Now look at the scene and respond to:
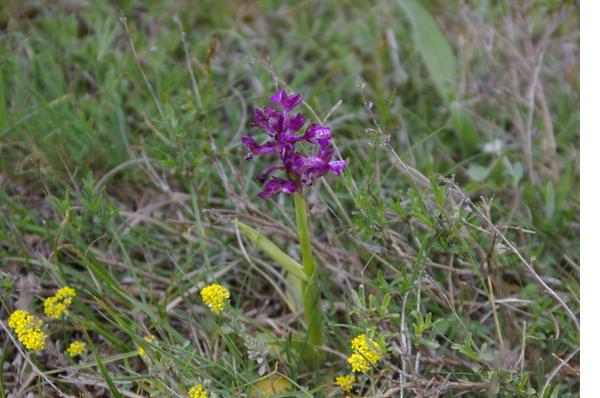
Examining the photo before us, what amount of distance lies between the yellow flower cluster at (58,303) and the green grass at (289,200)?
0.21ft

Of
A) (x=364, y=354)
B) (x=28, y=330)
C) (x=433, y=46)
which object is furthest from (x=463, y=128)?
(x=28, y=330)

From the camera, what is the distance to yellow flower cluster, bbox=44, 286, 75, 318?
224 centimetres

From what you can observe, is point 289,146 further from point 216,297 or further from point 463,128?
point 463,128

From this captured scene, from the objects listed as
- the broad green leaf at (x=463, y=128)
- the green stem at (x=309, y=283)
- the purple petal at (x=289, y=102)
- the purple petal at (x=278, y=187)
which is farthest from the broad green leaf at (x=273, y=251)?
the broad green leaf at (x=463, y=128)

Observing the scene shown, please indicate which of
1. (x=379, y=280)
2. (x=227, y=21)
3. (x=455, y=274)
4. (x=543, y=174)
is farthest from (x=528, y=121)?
(x=227, y=21)

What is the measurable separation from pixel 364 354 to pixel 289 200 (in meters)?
0.85

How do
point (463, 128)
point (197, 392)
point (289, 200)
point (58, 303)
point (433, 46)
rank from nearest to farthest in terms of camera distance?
point (197, 392) → point (58, 303) → point (289, 200) → point (463, 128) → point (433, 46)

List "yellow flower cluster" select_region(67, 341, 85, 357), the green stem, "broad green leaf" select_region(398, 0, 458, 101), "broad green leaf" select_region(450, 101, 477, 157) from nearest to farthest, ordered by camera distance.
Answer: the green stem, "yellow flower cluster" select_region(67, 341, 85, 357), "broad green leaf" select_region(450, 101, 477, 157), "broad green leaf" select_region(398, 0, 458, 101)

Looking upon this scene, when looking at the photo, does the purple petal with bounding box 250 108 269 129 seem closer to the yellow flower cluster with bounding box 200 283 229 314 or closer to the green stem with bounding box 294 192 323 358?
the green stem with bounding box 294 192 323 358

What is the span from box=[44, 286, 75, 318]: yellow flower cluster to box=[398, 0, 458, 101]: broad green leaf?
1.73 metres

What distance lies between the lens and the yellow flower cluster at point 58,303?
7.35ft

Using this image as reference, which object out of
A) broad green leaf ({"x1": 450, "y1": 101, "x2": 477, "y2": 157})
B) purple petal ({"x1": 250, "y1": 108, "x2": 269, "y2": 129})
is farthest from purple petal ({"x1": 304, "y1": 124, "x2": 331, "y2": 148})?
broad green leaf ({"x1": 450, "y1": 101, "x2": 477, "y2": 157})

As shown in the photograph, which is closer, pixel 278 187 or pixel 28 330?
pixel 278 187

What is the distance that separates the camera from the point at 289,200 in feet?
9.07
